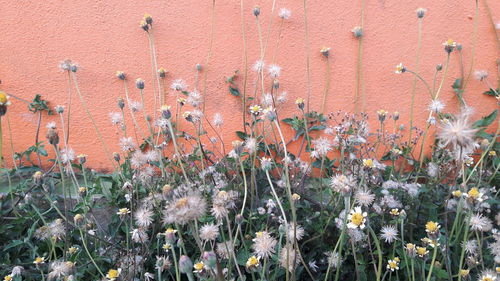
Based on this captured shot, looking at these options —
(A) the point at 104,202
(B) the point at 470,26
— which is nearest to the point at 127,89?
(A) the point at 104,202

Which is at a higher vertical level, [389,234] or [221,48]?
[221,48]

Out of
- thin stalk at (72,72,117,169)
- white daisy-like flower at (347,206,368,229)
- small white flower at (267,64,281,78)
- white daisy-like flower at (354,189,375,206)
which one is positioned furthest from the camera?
thin stalk at (72,72,117,169)

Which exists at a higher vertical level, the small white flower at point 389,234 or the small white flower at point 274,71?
the small white flower at point 274,71

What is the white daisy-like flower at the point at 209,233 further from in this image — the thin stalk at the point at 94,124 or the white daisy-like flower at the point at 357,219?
the thin stalk at the point at 94,124

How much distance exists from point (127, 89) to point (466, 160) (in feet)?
7.62

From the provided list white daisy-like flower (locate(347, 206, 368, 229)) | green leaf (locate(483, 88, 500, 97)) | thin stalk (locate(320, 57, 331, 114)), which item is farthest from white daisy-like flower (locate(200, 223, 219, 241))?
green leaf (locate(483, 88, 500, 97))

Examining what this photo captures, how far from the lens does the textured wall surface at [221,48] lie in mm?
2787

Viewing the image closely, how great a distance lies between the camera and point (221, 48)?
2867 millimetres

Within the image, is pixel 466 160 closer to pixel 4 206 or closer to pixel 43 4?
pixel 4 206

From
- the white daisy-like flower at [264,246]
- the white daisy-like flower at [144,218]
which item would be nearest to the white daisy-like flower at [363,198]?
the white daisy-like flower at [264,246]

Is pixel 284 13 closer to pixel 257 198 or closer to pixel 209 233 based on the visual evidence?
pixel 257 198

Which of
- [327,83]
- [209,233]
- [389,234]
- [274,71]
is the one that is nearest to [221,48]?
[274,71]

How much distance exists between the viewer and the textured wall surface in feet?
9.14

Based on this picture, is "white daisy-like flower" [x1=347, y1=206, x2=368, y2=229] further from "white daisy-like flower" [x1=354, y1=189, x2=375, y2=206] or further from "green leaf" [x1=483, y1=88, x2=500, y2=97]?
"green leaf" [x1=483, y1=88, x2=500, y2=97]
